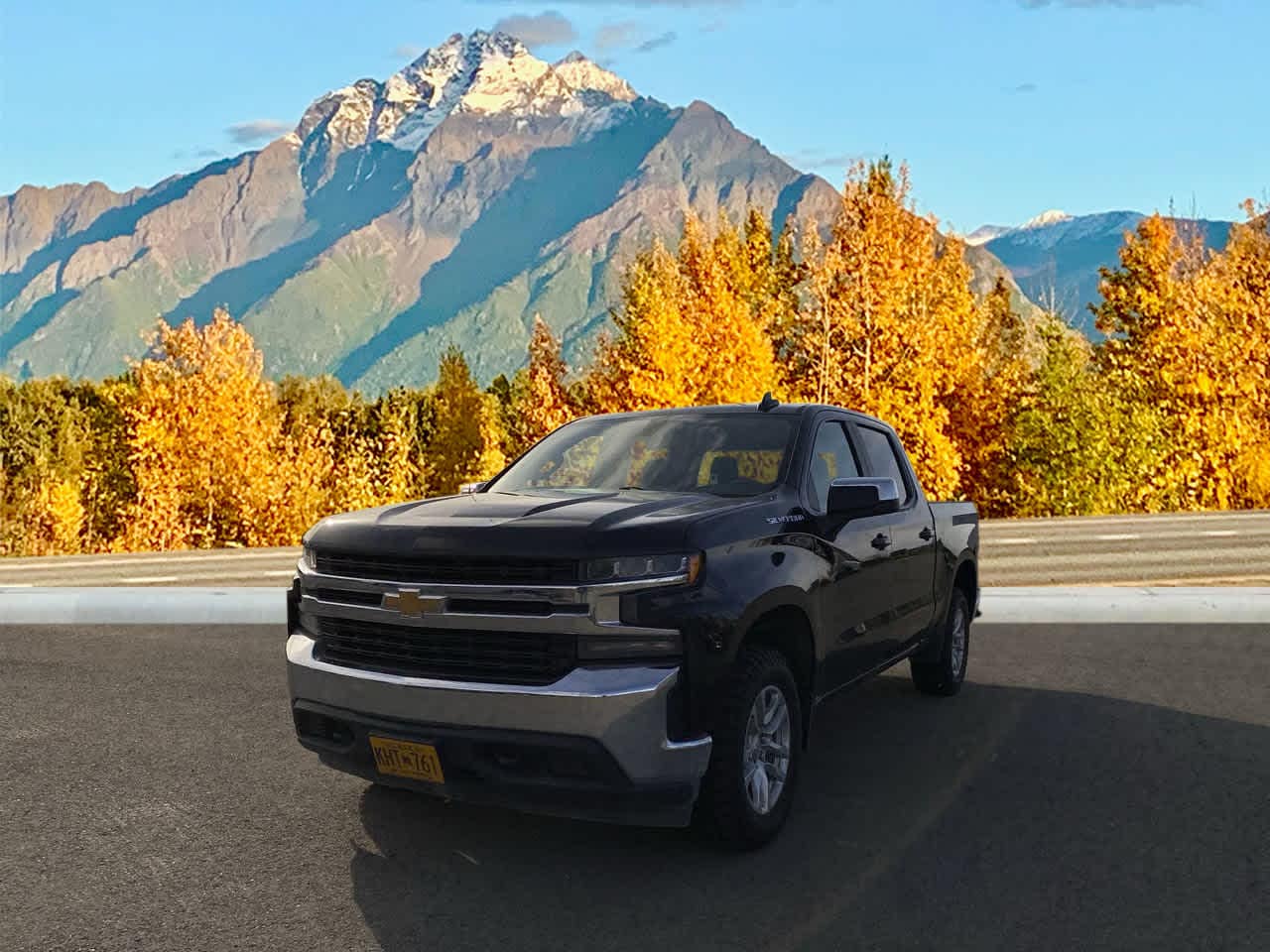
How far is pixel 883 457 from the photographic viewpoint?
6758 mm

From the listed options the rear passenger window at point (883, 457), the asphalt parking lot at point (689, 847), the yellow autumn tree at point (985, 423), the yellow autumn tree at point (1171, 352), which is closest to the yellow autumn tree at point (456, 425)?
Answer: the yellow autumn tree at point (985, 423)

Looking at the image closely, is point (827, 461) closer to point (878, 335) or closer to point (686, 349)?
point (686, 349)

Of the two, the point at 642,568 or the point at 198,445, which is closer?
the point at 642,568

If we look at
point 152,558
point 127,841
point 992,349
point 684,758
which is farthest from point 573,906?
point 992,349

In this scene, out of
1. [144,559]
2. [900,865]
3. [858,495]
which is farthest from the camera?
[144,559]

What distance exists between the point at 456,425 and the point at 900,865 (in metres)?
66.2

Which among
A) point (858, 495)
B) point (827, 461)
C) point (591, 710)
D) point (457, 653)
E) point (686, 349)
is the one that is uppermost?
point (686, 349)

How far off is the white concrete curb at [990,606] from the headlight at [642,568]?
25.2ft

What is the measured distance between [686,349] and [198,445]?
1911 cm

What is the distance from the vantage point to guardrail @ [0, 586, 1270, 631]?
11445mm

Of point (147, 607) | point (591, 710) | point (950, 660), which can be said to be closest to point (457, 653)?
point (591, 710)

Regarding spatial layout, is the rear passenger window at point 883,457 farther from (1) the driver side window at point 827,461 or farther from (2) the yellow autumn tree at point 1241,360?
(2) the yellow autumn tree at point 1241,360

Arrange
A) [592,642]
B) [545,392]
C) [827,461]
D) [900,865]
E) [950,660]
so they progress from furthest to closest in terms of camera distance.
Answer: [545,392], [950,660], [827,461], [900,865], [592,642]

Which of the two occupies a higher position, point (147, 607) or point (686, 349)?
point (686, 349)
